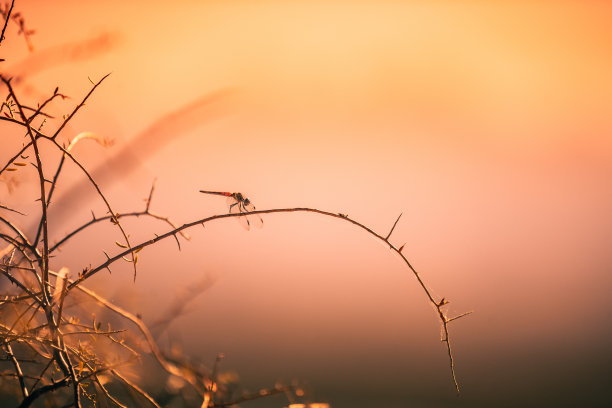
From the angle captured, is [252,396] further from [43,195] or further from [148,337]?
[43,195]

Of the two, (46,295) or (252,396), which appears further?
(252,396)

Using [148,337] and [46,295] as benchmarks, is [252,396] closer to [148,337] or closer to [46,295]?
[148,337]

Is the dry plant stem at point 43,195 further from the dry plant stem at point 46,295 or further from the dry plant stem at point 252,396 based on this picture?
the dry plant stem at point 252,396

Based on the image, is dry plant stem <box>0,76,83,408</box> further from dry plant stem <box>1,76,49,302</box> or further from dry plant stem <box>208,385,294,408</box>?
dry plant stem <box>208,385,294,408</box>

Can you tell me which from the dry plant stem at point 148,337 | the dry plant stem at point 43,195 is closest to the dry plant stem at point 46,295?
the dry plant stem at point 43,195

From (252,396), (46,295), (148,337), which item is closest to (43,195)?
(46,295)

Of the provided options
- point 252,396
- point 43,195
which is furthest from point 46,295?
point 252,396

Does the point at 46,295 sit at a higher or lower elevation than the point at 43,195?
lower

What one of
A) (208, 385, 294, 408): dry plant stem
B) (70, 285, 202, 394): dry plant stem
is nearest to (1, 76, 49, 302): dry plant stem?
(70, 285, 202, 394): dry plant stem

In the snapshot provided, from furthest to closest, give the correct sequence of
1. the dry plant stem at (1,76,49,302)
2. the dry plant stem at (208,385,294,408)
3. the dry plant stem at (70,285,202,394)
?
the dry plant stem at (70,285,202,394) → the dry plant stem at (208,385,294,408) → the dry plant stem at (1,76,49,302)

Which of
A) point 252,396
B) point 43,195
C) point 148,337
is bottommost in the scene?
point 252,396

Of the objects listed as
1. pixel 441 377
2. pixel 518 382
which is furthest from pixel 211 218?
pixel 518 382
